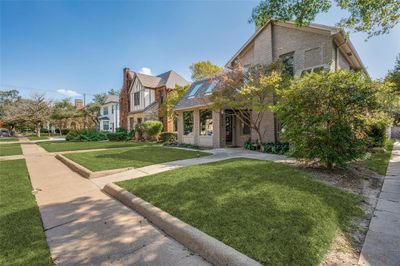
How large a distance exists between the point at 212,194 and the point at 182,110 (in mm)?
12272

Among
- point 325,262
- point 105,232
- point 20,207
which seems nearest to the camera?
point 325,262

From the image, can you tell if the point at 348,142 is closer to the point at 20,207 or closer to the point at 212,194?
the point at 212,194

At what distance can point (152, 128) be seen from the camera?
20.5m

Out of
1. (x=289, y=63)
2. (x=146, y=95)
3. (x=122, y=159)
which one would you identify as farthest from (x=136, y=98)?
(x=289, y=63)

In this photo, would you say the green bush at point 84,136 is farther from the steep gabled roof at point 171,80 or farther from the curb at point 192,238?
the curb at point 192,238

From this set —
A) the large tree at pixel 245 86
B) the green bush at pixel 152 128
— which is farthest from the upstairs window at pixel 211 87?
the green bush at pixel 152 128

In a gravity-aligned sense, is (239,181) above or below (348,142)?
below

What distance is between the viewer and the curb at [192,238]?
7.81 feet

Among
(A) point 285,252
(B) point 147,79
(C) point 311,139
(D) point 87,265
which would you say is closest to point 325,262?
(A) point 285,252

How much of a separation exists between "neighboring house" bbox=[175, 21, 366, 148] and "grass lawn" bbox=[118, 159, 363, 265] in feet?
25.5

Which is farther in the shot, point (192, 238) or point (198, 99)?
point (198, 99)

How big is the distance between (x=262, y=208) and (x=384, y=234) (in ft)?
5.53

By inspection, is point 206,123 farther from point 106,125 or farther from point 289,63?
point 106,125

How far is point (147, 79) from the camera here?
2688 centimetres
